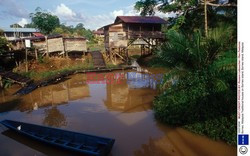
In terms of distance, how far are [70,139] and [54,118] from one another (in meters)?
4.18

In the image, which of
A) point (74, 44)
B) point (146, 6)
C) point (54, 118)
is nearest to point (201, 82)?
point (54, 118)

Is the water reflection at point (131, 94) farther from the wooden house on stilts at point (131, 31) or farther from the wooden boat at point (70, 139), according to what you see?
the wooden house on stilts at point (131, 31)

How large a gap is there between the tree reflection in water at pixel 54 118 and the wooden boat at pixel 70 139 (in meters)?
1.90

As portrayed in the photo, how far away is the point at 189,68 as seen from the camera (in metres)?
9.15

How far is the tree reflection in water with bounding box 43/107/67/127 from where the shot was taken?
10.9 metres

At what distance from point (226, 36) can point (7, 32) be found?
180 feet

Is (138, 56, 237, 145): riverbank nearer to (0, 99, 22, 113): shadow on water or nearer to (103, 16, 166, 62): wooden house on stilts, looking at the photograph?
(0, 99, 22, 113): shadow on water

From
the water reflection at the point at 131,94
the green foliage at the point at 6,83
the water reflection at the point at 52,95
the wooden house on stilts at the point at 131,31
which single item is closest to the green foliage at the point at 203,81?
the water reflection at the point at 131,94

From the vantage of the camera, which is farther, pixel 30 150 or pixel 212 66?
pixel 212 66

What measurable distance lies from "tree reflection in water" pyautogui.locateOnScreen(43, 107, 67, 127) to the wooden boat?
1895mm

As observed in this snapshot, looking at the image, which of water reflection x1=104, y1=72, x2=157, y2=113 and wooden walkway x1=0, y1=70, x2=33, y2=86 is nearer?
water reflection x1=104, y1=72, x2=157, y2=113

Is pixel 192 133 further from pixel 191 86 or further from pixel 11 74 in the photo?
pixel 11 74

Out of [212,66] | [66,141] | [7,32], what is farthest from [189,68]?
[7,32]

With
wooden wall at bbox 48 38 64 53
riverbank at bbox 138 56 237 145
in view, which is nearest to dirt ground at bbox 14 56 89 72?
wooden wall at bbox 48 38 64 53
